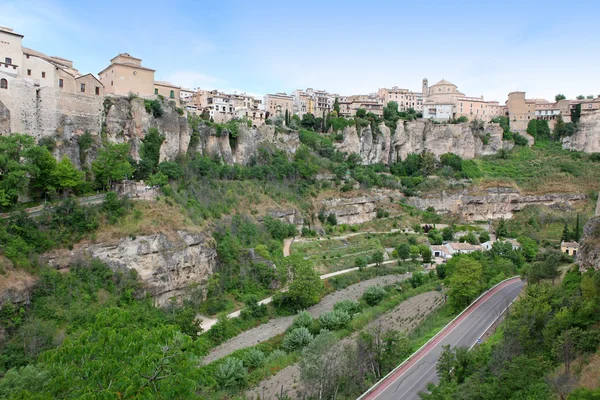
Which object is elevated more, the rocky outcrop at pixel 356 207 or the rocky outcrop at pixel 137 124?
the rocky outcrop at pixel 137 124

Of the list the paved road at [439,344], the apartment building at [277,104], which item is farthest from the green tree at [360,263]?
the apartment building at [277,104]

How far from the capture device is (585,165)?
60.2 meters

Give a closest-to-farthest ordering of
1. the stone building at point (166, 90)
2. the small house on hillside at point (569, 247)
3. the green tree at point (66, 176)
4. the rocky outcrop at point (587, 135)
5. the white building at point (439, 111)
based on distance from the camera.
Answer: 1. the green tree at point (66, 176)
2. the small house on hillside at point (569, 247)
3. the stone building at point (166, 90)
4. the rocky outcrop at point (587, 135)
5. the white building at point (439, 111)

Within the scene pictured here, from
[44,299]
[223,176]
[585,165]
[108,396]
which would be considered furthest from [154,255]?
[585,165]

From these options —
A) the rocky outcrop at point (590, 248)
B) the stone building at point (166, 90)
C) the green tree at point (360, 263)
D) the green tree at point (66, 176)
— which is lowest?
the green tree at point (360, 263)

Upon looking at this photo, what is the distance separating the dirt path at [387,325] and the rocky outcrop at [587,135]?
47.6 m

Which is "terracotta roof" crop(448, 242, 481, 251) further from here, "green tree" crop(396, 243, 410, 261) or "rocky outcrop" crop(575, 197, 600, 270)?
"rocky outcrop" crop(575, 197, 600, 270)

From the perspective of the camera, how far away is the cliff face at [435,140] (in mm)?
65062

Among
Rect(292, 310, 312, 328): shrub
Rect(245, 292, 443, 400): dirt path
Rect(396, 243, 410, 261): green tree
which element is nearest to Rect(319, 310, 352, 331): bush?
Rect(292, 310, 312, 328): shrub

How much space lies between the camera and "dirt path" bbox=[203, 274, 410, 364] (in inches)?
1014

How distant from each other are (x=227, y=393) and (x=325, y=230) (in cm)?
2803

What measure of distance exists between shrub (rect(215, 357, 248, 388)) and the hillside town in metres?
22.8

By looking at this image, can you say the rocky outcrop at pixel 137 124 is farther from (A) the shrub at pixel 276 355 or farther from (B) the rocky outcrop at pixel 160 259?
(A) the shrub at pixel 276 355

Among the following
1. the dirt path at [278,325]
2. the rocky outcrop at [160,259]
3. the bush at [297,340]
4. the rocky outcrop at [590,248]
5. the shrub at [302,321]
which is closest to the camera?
the rocky outcrop at [590,248]
